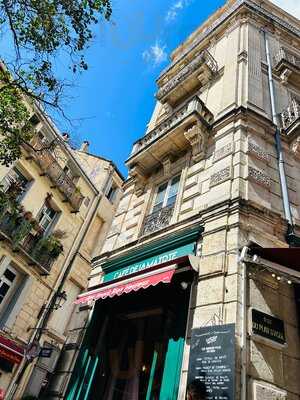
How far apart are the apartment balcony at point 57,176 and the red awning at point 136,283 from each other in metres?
10.9

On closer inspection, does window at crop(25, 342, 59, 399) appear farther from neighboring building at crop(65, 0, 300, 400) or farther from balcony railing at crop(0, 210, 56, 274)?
neighboring building at crop(65, 0, 300, 400)

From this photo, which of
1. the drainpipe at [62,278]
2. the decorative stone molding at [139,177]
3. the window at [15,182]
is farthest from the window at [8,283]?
the decorative stone molding at [139,177]

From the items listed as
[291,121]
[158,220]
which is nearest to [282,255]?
[158,220]

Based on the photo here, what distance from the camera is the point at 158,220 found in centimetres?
807

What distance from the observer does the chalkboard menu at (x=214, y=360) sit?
3883 millimetres

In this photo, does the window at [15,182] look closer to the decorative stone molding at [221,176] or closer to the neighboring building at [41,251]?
the neighboring building at [41,251]

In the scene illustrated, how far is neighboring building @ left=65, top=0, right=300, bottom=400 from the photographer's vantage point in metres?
4.42

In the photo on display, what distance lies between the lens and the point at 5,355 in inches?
491

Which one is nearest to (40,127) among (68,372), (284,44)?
(284,44)

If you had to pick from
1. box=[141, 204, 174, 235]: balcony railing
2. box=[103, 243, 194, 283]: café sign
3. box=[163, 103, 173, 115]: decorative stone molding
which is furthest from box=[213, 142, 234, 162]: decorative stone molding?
box=[163, 103, 173, 115]: decorative stone molding

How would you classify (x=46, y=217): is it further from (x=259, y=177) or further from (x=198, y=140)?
(x=259, y=177)

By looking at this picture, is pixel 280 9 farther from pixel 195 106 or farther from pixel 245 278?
pixel 245 278

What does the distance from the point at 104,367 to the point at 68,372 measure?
2.58ft

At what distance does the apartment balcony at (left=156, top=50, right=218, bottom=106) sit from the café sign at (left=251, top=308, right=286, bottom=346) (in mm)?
8664
